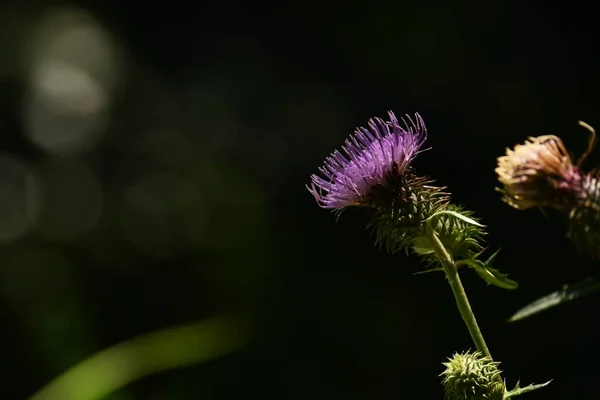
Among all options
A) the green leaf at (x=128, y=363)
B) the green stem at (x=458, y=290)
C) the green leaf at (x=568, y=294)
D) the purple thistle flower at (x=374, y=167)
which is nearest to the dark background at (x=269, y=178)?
the green leaf at (x=128, y=363)

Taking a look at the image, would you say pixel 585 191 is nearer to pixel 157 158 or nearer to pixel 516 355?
pixel 516 355

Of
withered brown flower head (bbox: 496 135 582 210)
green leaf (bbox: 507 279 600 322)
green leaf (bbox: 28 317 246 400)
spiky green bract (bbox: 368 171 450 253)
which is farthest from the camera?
green leaf (bbox: 28 317 246 400)

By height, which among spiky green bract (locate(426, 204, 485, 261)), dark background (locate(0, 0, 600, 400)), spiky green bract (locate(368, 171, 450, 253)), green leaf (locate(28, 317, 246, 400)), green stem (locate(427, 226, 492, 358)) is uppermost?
dark background (locate(0, 0, 600, 400))

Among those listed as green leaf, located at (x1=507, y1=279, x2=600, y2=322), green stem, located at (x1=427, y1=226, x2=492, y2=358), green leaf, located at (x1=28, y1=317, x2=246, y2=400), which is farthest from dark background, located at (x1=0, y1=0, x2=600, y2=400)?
green leaf, located at (x1=507, y1=279, x2=600, y2=322)

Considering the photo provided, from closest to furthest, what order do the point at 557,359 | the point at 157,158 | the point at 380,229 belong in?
the point at 380,229
the point at 557,359
the point at 157,158

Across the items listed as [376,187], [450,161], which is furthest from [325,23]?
[376,187]

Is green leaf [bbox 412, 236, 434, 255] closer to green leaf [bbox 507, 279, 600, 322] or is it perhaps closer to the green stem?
the green stem

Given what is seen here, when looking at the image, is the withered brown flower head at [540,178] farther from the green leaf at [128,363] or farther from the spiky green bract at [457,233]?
the green leaf at [128,363]

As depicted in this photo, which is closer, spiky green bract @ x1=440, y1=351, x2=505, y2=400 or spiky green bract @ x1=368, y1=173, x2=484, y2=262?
spiky green bract @ x1=440, y1=351, x2=505, y2=400
